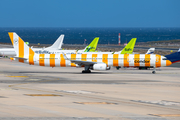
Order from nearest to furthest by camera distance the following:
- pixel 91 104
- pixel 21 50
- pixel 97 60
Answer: pixel 91 104 < pixel 97 60 < pixel 21 50

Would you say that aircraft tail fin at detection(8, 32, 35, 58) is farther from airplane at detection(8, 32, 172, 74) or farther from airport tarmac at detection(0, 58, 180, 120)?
airport tarmac at detection(0, 58, 180, 120)

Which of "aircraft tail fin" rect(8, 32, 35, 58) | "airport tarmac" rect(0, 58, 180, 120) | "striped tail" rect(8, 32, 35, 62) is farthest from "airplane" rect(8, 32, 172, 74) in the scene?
"airport tarmac" rect(0, 58, 180, 120)

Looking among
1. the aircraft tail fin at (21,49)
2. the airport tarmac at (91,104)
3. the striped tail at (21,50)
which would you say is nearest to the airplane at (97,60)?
the striped tail at (21,50)

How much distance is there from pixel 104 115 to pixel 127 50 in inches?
2341

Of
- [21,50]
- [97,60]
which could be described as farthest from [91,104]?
[21,50]

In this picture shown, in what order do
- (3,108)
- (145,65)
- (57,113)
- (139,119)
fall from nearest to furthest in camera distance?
(139,119)
(57,113)
(3,108)
(145,65)

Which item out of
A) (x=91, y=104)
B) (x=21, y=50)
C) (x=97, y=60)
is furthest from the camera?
(x=21, y=50)

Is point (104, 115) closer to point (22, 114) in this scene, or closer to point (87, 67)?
point (22, 114)

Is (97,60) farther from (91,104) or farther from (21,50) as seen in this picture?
(91,104)

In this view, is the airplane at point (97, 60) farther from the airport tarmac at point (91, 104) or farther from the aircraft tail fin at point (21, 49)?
the airport tarmac at point (91, 104)

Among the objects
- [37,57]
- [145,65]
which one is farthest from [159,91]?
[37,57]

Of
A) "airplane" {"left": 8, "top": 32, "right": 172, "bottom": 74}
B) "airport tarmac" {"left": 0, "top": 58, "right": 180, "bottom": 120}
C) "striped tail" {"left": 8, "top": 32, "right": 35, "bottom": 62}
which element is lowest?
"airport tarmac" {"left": 0, "top": 58, "right": 180, "bottom": 120}

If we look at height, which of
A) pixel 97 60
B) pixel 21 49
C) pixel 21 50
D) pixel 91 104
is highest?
pixel 21 49

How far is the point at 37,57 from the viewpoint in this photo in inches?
2293
